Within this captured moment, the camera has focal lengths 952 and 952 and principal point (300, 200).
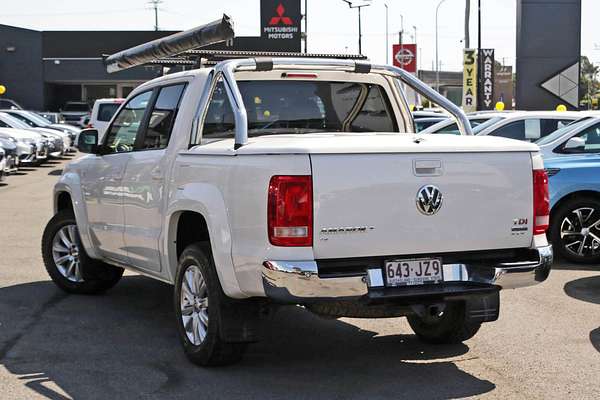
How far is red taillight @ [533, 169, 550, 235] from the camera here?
5.89 m

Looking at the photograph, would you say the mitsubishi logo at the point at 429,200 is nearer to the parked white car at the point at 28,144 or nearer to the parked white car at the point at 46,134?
the parked white car at the point at 28,144

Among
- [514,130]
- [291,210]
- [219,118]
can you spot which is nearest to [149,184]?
[219,118]

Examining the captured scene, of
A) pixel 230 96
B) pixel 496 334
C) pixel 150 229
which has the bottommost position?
pixel 496 334

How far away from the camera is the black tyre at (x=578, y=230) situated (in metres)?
10.4

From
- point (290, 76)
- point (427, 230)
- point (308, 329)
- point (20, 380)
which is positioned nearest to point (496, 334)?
point (308, 329)

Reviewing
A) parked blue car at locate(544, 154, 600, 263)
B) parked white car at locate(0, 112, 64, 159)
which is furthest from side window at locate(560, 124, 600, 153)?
parked white car at locate(0, 112, 64, 159)

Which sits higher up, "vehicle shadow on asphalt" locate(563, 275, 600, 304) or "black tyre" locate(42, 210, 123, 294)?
"black tyre" locate(42, 210, 123, 294)

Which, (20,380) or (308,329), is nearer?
(20,380)

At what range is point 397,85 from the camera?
24.3 feet

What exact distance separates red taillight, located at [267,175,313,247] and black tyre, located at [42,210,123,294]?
3671 mm

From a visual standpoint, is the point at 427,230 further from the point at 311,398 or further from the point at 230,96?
the point at 230,96

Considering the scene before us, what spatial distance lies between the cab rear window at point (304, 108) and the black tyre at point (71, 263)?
2473mm

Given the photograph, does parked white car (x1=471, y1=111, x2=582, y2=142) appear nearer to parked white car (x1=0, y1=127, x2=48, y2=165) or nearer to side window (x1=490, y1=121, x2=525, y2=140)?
side window (x1=490, y1=121, x2=525, y2=140)

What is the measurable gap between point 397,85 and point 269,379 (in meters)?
2.68
